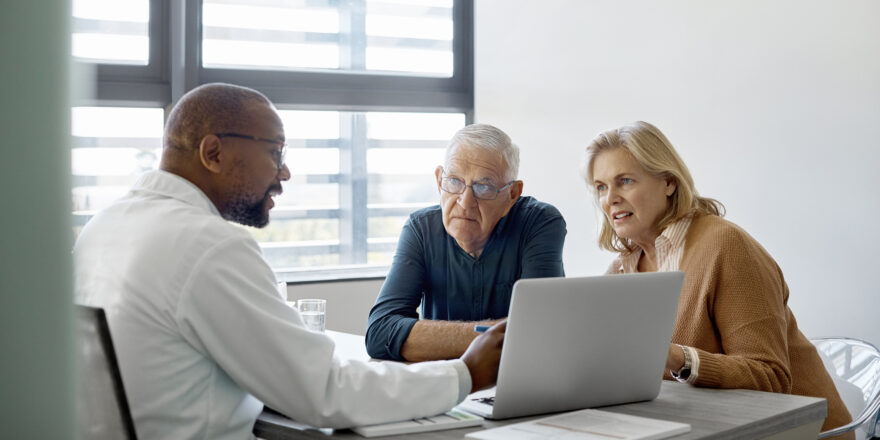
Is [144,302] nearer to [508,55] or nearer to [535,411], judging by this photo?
[535,411]

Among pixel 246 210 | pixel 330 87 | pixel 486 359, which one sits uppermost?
pixel 330 87

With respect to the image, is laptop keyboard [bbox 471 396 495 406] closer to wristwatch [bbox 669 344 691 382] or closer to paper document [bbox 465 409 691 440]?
paper document [bbox 465 409 691 440]

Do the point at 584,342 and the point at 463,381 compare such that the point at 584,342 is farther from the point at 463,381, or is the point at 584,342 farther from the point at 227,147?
the point at 227,147

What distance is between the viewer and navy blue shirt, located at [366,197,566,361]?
2.59 meters

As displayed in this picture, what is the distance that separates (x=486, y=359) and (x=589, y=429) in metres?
0.24

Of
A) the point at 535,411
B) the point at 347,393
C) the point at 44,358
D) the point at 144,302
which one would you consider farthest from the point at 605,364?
the point at 44,358

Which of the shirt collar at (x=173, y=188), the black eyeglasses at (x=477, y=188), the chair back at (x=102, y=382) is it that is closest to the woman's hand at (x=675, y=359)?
the black eyeglasses at (x=477, y=188)

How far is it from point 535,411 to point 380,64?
359 cm

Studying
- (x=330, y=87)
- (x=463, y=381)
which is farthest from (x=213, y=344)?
(x=330, y=87)

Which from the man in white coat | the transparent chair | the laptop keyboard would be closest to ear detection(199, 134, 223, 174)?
the man in white coat

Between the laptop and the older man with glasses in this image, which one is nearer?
the laptop

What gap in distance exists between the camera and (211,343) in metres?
1.38

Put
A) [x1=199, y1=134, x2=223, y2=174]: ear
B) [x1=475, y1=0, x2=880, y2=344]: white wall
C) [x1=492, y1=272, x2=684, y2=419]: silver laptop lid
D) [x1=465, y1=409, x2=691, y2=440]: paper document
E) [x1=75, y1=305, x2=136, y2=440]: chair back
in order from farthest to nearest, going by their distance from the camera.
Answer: [x1=475, y1=0, x2=880, y2=344]: white wall < [x1=199, y1=134, x2=223, y2=174]: ear < [x1=492, y1=272, x2=684, y2=419]: silver laptop lid < [x1=465, y1=409, x2=691, y2=440]: paper document < [x1=75, y1=305, x2=136, y2=440]: chair back

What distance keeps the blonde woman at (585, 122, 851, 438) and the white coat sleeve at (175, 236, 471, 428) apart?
82 cm
